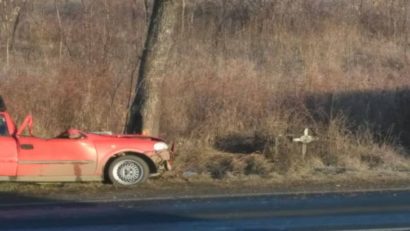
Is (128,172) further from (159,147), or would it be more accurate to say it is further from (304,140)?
(304,140)

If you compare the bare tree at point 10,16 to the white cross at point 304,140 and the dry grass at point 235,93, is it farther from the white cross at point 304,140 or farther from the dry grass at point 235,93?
the white cross at point 304,140

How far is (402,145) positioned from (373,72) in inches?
238

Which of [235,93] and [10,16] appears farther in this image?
[10,16]

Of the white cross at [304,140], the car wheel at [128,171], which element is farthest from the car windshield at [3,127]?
the white cross at [304,140]

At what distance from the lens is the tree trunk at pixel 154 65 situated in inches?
547

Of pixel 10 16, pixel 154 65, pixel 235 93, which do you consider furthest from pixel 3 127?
pixel 10 16

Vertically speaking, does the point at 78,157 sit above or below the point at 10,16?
below

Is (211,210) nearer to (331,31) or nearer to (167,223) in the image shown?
(167,223)

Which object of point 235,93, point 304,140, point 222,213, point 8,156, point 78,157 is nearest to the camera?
point 222,213

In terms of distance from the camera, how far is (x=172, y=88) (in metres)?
17.3

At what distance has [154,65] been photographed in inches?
550

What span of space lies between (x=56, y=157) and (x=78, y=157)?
1.08 feet

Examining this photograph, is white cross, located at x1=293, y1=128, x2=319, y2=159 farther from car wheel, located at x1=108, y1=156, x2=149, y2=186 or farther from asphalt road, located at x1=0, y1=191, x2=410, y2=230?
car wheel, located at x1=108, y1=156, x2=149, y2=186

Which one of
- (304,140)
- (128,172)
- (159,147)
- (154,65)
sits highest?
(154,65)
